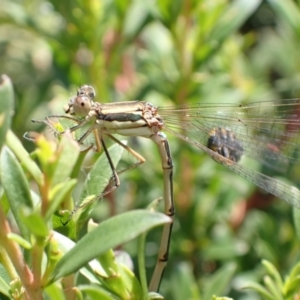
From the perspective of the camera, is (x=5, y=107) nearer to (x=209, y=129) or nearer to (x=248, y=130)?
(x=209, y=129)

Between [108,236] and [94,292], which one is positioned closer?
[108,236]

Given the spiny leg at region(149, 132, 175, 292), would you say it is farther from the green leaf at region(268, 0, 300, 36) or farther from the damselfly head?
the green leaf at region(268, 0, 300, 36)

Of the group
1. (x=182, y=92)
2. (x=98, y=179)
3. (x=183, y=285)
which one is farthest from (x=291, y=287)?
(x=182, y=92)

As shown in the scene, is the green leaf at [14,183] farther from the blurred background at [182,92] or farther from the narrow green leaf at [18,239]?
the blurred background at [182,92]

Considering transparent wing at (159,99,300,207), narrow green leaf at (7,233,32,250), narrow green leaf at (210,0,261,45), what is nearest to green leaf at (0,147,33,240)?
narrow green leaf at (7,233,32,250)

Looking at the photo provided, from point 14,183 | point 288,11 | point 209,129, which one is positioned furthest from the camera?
point 288,11

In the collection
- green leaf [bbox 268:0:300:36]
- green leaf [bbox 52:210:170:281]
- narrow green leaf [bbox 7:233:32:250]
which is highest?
green leaf [bbox 268:0:300:36]

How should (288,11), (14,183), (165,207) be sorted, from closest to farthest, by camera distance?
(14,183)
(165,207)
(288,11)
